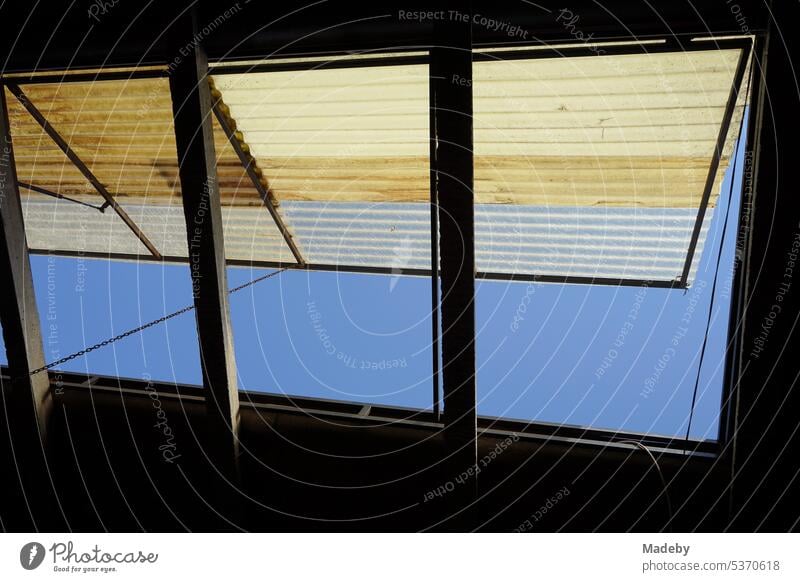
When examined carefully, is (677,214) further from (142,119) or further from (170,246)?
(170,246)

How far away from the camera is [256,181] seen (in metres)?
4.26

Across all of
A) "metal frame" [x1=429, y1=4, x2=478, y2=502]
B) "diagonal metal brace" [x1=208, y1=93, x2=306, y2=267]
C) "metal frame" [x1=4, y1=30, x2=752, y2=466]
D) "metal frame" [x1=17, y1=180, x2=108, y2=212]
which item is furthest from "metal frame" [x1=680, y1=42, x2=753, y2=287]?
"metal frame" [x1=17, y1=180, x2=108, y2=212]

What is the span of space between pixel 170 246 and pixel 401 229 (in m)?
2.32

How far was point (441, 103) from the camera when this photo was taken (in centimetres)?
233

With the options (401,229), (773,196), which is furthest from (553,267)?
(773,196)

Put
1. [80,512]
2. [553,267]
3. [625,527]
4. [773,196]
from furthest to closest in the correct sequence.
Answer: [553,267] < [80,512] < [625,527] < [773,196]

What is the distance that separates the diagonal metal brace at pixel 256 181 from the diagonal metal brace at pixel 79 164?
1.37m

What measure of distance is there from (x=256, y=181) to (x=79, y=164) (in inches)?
59.9

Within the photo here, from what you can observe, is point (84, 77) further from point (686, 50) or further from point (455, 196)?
point (686, 50)

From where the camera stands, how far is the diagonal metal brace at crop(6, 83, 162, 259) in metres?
3.81

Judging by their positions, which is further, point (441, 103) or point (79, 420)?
point (79, 420)

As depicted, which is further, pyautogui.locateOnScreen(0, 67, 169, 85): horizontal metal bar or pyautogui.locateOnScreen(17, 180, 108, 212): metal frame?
A: pyautogui.locateOnScreen(17, 180, 108, 212): metal frame

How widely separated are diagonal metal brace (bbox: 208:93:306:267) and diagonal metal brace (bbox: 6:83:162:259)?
1.37 meters

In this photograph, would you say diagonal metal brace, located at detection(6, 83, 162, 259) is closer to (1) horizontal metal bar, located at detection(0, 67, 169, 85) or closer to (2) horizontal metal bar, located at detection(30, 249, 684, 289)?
(1) horizontal metal bar, located at detection(0, 67, 169, 85)
